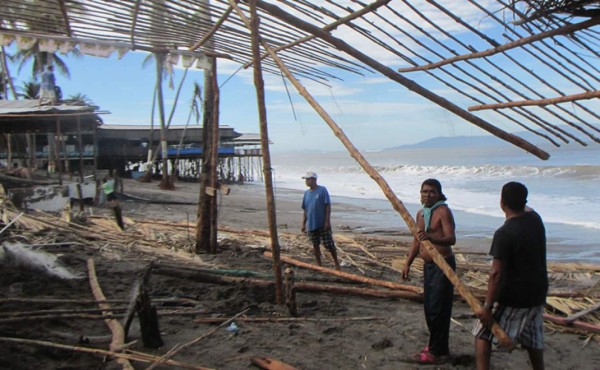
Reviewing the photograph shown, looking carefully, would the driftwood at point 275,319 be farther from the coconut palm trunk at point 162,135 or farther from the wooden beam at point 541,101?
the coconut palm trunk at point 162,135

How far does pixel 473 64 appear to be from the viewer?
3.27 metres

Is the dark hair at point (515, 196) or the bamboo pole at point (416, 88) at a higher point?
the bamboo pole at point (416, 88)

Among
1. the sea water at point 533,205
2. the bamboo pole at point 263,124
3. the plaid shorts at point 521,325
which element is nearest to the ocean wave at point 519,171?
the sea water at point 533,205

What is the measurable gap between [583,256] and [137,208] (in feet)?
40.8

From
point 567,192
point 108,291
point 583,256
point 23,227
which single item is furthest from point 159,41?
point 567,192

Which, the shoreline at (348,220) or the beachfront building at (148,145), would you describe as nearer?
the shoreline at (348,220)

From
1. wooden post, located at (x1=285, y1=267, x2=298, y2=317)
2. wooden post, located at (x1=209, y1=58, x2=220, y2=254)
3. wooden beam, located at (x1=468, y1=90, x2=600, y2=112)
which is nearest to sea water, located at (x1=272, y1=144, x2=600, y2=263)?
wooden post, located at (x1=209, y1=58, x2=220, y2=254)

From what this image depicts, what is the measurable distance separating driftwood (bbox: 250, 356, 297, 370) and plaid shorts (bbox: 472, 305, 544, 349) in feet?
4.48

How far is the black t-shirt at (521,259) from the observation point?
329 centimetres

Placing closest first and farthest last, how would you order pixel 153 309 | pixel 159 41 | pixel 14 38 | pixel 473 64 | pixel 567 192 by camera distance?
pixel 473 64 < pixel 153 309 < pixel 14 38 < pixel 159 41 < pixel 567 192

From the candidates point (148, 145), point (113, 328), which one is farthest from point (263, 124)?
point (148, 145)

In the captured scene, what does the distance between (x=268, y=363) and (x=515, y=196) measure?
2.06 meters

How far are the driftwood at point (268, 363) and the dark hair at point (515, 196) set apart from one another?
1.85 meters

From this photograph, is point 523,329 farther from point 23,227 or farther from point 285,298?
point 23,227
